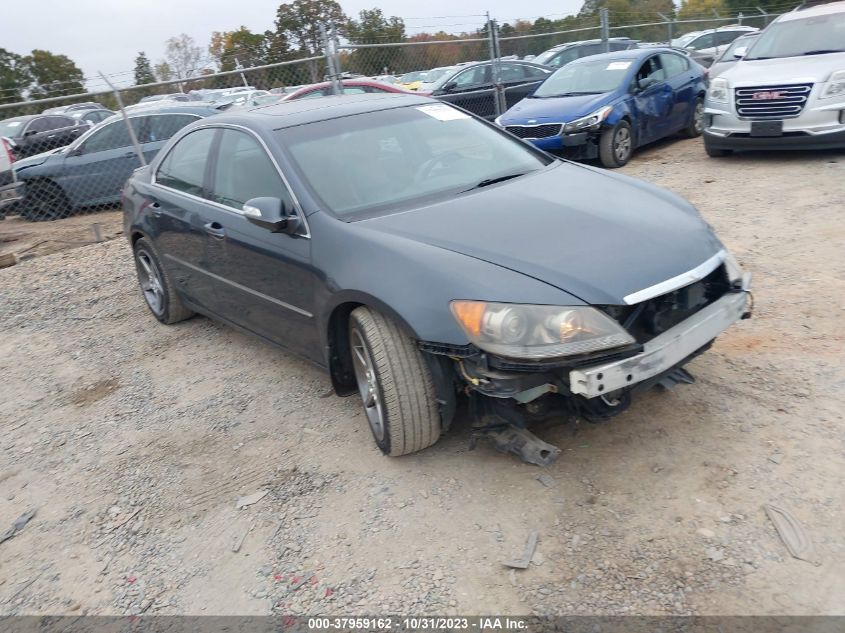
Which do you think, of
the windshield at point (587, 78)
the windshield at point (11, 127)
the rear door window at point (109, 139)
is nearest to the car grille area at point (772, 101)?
the windshield at point (587, 78)

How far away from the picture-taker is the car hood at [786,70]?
7.96 m

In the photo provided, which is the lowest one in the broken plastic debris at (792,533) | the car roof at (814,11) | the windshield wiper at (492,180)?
the broken plastic debris at (792,533)

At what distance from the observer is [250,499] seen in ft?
11.4

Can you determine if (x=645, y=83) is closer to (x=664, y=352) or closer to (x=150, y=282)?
(x=150, y=282)

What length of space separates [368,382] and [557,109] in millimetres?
6973

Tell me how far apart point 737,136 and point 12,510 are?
26.8ft

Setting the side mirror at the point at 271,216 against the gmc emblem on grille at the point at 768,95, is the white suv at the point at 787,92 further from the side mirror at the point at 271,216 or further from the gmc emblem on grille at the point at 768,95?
the side mirror at the point at 271,216

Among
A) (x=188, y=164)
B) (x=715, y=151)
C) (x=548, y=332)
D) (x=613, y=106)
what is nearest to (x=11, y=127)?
(x=613, y=106)

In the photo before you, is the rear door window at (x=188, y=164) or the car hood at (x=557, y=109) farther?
the car hood at (x=557, y=109)

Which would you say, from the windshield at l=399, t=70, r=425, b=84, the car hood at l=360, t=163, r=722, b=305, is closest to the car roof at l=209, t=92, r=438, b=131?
the car hood at l=360, t=163, r=722, b=305

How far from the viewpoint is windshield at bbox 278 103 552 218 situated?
12.6 ft

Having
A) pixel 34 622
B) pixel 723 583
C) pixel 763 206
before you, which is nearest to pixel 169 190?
pixel 34 622

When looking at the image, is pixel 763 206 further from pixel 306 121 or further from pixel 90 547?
pixel 90 547

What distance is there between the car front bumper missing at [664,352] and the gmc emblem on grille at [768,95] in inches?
223
